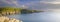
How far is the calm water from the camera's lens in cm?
118

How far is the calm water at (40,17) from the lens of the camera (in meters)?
1.18

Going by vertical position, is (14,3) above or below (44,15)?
above

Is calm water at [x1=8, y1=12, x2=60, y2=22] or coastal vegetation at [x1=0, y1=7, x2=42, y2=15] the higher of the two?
coastal vegetation at [x1=0, y1=7, x2=42, y2=15]

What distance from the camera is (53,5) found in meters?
1.19

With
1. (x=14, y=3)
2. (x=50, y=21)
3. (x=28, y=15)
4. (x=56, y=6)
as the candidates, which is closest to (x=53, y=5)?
(x=56, y=6)

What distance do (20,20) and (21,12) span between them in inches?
3.0

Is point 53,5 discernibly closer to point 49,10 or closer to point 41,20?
point 49,10

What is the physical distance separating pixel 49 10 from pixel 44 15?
7cm

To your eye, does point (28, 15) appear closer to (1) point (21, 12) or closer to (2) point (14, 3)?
(1) point (21, 12)

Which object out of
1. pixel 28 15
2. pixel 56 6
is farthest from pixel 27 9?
pixel 56 6

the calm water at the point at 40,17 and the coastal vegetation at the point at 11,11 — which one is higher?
the coastal vegetation at the point at 11,11

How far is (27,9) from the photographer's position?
1196mm

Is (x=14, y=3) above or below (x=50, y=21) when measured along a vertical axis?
above

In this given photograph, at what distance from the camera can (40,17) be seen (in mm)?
1182
